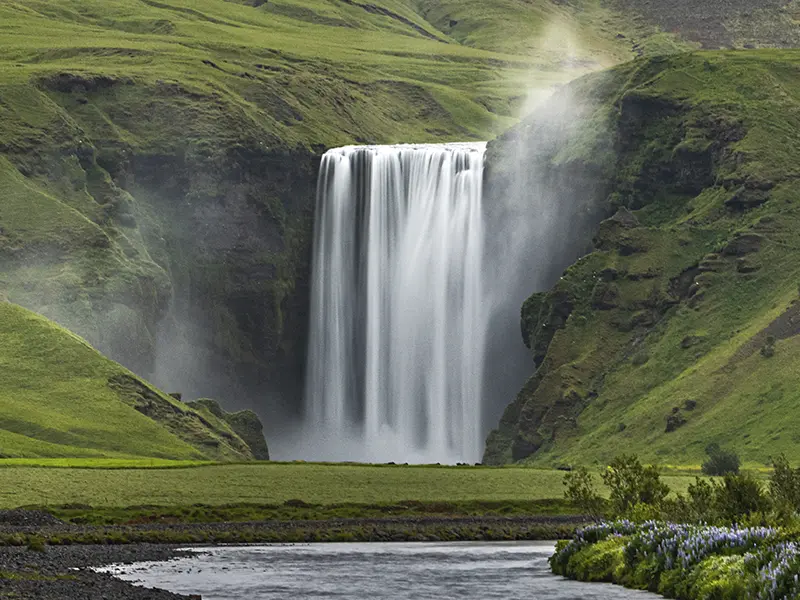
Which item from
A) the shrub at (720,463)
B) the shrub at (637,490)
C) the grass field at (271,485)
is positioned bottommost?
the shrub at (637,490)

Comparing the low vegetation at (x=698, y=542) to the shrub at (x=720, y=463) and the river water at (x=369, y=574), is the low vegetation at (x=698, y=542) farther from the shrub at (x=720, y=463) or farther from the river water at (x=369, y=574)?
the shrub at (x=720, y=463)

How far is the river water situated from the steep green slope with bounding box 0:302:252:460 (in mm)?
68668

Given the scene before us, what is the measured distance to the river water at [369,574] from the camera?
73250 millimetres

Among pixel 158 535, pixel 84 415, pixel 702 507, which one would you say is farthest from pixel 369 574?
pixel 84 415

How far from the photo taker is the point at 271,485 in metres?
140

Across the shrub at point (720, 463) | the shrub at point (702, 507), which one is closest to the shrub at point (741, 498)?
the shrub at point (702, 507)

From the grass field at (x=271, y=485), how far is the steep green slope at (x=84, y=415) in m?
25.5

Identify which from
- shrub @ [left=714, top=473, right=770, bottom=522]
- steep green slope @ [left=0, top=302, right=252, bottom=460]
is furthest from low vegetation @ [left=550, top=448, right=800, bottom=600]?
steep green slope @ [left=0, top=302, right=252, bottom=460]

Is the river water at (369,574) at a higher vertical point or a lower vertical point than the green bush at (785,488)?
lower

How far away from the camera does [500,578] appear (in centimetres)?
8081

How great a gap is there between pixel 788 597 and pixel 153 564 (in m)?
41.3

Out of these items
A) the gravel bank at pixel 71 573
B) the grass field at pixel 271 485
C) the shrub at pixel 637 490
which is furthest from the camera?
the grass field at pixel 271 485

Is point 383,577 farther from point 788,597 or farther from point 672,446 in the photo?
point 672,446

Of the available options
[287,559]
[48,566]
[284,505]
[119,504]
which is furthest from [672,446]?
[48,566]
